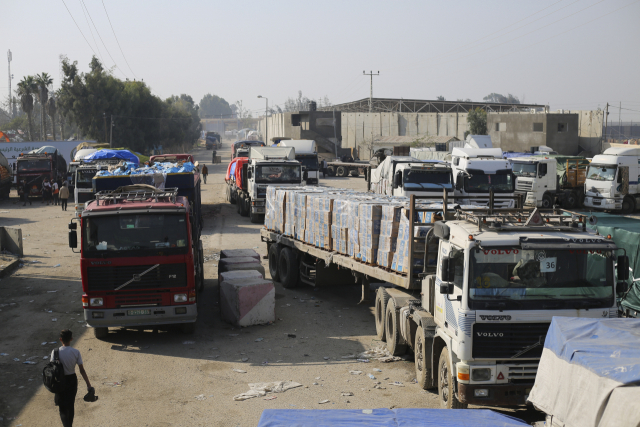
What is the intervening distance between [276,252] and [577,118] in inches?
1937

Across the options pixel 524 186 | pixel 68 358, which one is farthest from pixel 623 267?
pixel 524 186

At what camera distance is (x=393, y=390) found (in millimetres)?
9234

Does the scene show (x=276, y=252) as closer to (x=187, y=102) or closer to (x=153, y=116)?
(x=153, y=116)

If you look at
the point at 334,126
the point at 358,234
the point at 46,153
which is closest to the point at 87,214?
the point at 358,234

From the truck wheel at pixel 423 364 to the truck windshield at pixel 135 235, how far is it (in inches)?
187

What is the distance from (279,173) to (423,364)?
20.9 meters

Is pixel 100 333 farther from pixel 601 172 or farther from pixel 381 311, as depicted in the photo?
pixel 601 172

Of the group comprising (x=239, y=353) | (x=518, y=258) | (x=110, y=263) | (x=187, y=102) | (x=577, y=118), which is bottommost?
(x=239, y=353)

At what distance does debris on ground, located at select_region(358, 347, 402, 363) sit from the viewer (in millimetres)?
10635

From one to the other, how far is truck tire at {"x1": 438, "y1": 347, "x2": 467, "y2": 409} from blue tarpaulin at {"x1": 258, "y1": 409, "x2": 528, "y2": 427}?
2534 millimetres

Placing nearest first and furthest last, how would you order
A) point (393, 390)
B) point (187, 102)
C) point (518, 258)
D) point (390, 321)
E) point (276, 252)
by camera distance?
point (518, 258)
point (393, 390)
point (390, 321)
point (276, 252)
point (187, 102)

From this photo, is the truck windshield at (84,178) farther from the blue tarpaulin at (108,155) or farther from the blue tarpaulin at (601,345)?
the blue tarpaulin at (601,345)

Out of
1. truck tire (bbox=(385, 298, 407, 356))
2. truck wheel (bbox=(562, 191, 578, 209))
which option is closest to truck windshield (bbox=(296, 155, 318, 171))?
truck wheel (bbox=(562, 191, 578, 209))

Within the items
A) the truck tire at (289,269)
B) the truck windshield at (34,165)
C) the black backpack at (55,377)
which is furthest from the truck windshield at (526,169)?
the truck windshield at (34,165)
